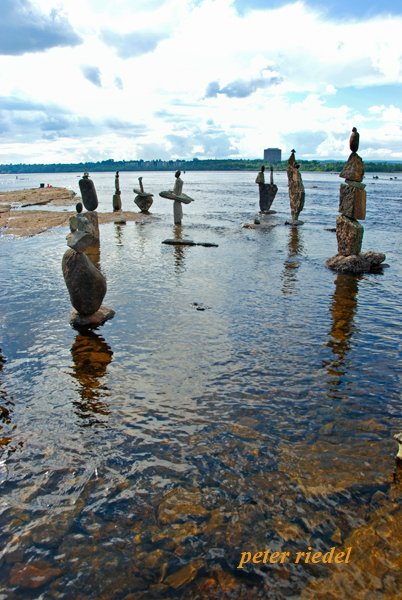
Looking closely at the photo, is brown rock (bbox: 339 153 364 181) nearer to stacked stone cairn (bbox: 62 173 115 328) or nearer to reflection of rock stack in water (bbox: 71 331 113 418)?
stacked stone cairn (bbox: 62 173 115 328)

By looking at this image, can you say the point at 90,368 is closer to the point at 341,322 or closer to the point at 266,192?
the point at 341,322

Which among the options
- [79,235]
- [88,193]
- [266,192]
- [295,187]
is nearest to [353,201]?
[79,235]

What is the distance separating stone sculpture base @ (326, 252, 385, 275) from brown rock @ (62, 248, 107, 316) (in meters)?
10.9

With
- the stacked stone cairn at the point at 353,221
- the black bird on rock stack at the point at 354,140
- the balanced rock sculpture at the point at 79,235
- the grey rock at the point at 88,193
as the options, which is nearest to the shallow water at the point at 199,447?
the balanced rock sculpture at the point at 79,235

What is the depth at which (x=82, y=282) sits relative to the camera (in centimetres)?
1159

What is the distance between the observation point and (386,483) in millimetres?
5754

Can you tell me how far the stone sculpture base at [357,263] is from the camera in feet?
59.9

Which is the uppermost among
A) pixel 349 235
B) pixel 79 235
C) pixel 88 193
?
pixel 88 193

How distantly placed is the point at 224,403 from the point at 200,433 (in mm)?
1023

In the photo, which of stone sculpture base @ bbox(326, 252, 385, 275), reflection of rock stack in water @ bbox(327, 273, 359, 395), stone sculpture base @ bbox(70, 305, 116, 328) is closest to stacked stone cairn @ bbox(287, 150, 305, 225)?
stone sculpture base @ bbox(326, 252, 385, 275)

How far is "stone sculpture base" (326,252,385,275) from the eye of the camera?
18.3 metres

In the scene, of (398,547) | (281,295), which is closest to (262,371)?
(398,547)

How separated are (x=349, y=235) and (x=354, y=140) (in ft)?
12.5

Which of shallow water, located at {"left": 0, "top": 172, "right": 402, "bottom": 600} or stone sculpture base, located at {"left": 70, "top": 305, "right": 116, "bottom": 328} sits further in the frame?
stone sculpture base, located at {"left": 70, "top": 305, "right": 116, "bottom": 328}
